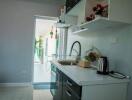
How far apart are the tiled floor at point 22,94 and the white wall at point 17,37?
0.39 meters

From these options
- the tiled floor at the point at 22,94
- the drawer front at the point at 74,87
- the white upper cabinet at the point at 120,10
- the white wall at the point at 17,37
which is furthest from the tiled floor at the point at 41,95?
the white upper cabinet at the point at 120,10

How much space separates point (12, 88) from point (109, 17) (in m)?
3.45

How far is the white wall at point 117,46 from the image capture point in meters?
1.95

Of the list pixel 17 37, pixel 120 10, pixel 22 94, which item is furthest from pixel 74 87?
pixel 17 37

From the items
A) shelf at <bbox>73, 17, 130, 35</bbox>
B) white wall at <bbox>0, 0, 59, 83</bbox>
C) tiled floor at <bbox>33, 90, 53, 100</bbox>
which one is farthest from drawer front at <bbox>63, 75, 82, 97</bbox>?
white wall at <bbox>0, 0, 59, 83</bbox>

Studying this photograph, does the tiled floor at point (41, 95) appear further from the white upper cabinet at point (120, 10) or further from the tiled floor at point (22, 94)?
the white upper cabinet at point (120, 10)

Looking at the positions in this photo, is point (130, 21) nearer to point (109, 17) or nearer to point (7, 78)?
point (109, 17)

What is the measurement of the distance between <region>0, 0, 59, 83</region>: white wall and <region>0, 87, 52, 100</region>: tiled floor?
15.2 inches

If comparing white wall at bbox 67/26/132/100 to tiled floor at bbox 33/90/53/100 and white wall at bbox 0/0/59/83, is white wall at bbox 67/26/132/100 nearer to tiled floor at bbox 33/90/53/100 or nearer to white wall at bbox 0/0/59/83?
tiled floor at bbox 33/90/53/100

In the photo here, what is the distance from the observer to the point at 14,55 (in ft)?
15.0

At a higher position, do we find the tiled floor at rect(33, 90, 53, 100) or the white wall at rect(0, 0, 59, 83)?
the white wall at rect(0, 0, 59, 83)

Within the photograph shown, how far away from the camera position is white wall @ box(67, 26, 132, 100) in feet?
6.41

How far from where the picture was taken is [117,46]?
2184mm

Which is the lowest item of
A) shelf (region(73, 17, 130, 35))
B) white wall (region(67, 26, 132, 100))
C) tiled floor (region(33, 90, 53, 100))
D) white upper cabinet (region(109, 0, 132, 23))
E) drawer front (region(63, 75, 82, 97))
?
tiled floor (region(33, 90, 53, 100))
